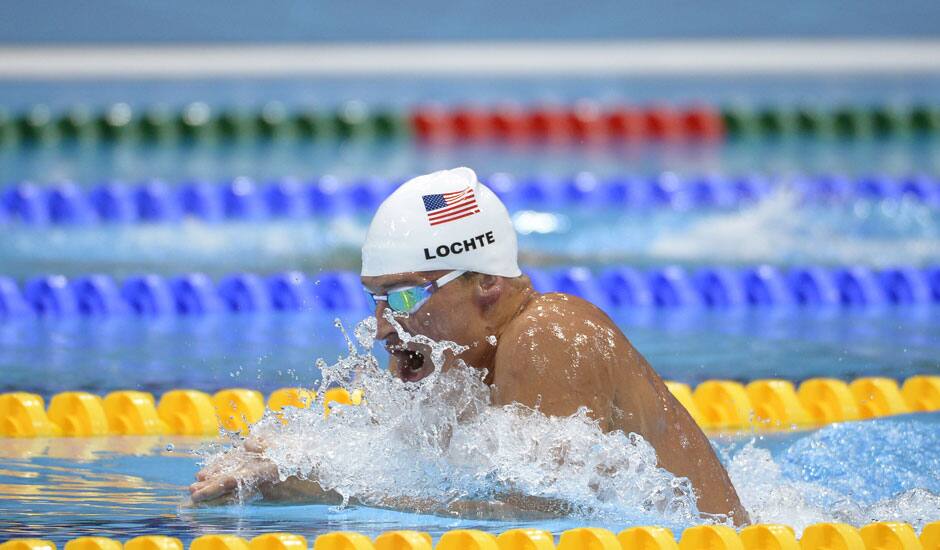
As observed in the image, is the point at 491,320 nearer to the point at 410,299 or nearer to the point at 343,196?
the point at 410,299

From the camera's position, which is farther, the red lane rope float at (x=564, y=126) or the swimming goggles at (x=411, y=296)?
the red lane rope float at (x=564, y=126)

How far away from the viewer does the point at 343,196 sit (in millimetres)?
8641

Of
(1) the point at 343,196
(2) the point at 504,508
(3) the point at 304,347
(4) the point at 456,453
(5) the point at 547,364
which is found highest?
(1) the point at 343,196

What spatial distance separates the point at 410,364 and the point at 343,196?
596 cm

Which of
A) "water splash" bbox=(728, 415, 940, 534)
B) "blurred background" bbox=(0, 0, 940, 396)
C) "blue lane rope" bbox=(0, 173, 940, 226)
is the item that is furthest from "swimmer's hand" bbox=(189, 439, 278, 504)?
"blue lane rope" bbox=(0, 173, 940, 226)

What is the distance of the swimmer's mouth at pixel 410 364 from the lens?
2715 mm

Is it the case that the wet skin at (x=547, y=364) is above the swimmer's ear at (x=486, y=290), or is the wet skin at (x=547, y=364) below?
below

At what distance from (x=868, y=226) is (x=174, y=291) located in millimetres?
4184

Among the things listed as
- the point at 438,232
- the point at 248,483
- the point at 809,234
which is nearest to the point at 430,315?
the point at 438,232

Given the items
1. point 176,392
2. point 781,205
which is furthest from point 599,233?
point 176,392

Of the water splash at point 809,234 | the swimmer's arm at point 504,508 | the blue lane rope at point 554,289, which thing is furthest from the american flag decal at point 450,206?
the water splash at point 809,234

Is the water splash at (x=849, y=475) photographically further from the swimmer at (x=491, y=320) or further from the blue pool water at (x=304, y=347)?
the blue pool water at (x=304, y=347)

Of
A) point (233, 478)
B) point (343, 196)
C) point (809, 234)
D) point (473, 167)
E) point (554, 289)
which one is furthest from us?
point (473, 167)

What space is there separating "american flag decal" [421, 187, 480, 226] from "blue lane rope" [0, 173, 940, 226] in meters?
5.85
